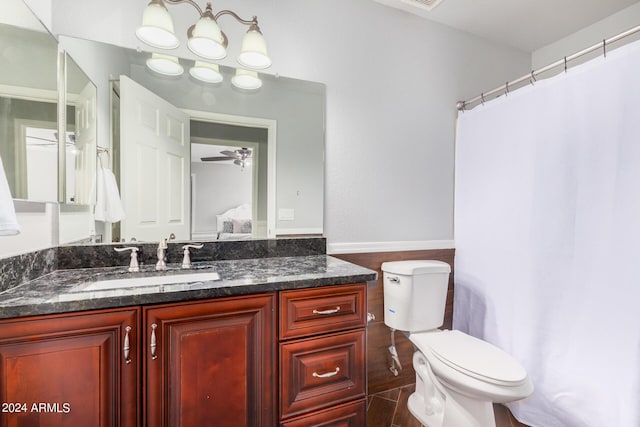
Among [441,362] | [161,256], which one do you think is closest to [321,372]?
[441,362]

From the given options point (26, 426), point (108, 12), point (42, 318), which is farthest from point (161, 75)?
point (26, 426)

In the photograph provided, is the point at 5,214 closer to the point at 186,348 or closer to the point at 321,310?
the point at 186,348

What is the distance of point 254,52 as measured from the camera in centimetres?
154

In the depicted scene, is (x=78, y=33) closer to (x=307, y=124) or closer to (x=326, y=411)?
(x=307, y=124)

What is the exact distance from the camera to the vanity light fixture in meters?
1.35

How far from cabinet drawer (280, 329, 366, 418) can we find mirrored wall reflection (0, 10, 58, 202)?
1116mm

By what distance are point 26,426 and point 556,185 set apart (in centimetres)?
231

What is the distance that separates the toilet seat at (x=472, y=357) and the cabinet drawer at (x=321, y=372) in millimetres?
436

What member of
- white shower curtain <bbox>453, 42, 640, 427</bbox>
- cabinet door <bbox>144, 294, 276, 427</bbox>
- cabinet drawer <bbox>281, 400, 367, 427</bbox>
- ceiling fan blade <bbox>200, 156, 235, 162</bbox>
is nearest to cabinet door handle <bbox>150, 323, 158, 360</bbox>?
cabinet door <bbox>144, 294, 276, 427</bbox>

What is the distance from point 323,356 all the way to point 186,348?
510 mm

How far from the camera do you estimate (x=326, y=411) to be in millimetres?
1176

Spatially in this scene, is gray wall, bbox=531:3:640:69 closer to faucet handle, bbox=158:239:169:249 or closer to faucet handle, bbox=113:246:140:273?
faucet handle, bbox=158:239:169:249

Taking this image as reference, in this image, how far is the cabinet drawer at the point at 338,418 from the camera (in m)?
1.14

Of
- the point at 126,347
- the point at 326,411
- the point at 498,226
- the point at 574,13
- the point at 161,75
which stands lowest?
the point at 326,411
